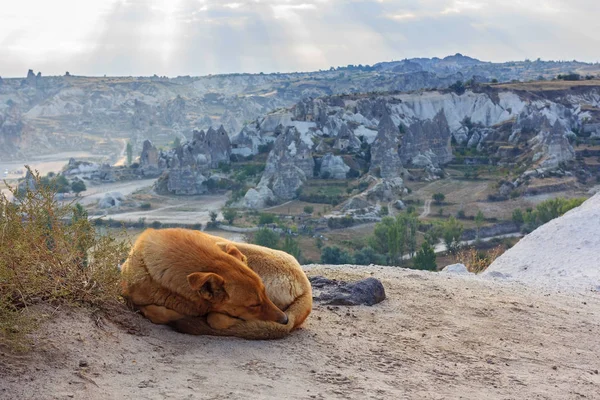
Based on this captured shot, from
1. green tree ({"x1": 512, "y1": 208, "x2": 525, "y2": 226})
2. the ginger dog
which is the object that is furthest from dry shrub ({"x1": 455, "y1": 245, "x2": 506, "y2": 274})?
the ginger dog

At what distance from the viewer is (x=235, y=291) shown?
4.29 meters

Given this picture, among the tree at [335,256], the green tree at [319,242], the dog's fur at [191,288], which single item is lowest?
the green tree at [319,242]

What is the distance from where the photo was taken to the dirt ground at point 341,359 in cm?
355

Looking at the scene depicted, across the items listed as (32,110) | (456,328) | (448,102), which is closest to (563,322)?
(456,328)

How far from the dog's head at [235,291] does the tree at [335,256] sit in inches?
992

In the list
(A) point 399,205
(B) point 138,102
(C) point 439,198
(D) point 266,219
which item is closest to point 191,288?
(D) point 266,219

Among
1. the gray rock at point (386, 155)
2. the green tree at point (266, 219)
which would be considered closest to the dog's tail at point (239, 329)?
the green tree at point (266, 219)

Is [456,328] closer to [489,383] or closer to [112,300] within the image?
[489,383]

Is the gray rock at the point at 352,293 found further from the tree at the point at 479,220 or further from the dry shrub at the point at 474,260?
the tree at the point at 479,220

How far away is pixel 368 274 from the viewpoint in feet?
26.5

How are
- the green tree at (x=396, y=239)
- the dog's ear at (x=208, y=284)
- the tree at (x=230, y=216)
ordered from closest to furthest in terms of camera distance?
the dog's ear at (x=208, y=284) < the green tree at (x=396, y=239) < the tree at (x=230, y=216)

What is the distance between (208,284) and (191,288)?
0.43ft

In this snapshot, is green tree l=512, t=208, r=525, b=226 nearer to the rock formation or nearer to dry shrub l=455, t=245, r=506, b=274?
dry shrub l=455, t=245, r=506, b=274

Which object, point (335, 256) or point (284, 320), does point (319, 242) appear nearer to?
point (335, 256)
